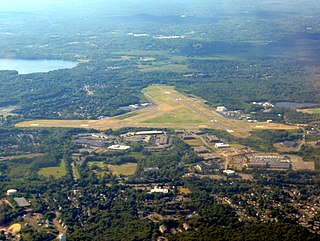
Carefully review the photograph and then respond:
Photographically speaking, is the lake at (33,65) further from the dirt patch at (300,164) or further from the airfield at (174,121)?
the dirt patch at (300,164)

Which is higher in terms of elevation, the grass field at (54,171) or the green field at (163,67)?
the green field at (163,67)

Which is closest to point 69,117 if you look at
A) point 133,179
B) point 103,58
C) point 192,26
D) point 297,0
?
point 133,179

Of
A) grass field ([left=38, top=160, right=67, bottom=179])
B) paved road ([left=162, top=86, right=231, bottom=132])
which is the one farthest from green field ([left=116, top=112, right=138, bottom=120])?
grass field ([left=38, top=160, right=67, bottom=179])

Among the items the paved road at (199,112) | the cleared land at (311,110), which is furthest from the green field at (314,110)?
the paved road at (199,112)

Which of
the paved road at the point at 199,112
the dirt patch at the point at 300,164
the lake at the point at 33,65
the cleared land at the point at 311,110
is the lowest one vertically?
the lake at the point at 33,65

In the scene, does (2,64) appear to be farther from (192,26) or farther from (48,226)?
(48,226)

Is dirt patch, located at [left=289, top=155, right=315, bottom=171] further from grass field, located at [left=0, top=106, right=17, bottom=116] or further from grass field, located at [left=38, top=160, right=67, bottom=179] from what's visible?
grass field, located at [left=0, top=106, right=17, bottom=116]

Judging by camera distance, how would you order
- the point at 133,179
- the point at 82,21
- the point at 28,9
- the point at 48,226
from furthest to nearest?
the point at 28,9 → the point at 82,21 → the point at 133,179 → the point at 48,226
